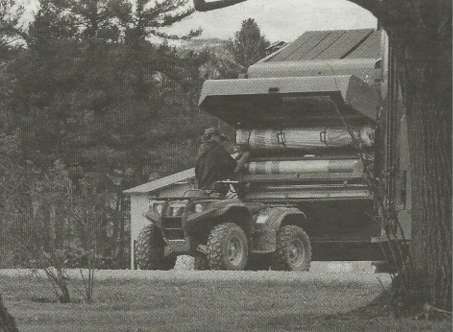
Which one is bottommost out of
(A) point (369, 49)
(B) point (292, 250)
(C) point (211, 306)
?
(C) point (211, 306)

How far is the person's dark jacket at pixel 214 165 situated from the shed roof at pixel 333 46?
57.5 inches

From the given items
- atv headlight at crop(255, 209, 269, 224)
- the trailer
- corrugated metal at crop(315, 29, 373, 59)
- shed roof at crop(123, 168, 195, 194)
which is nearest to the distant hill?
shed roof at crop(123, 168, 195, 194)

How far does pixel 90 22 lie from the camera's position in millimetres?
45000

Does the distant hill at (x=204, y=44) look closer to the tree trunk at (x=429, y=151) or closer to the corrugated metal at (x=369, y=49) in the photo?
the corrugated metal at (x=369, y=49)

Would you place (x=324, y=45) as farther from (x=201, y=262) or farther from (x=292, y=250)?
(x=201, y=262)

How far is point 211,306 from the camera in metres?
11.2

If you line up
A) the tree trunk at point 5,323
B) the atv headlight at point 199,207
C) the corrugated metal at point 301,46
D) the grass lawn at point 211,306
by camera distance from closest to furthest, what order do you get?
the tree trunk at point 5,323, the grass lawn at point 211,306, the atv headlight at point 199,207, the corrugated metal at point 301,46

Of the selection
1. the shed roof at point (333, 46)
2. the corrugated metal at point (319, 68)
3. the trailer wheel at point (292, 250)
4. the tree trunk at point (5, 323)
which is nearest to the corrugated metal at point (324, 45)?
the shed roof at point (333, 46)

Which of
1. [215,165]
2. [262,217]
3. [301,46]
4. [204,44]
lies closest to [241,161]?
[215,165]

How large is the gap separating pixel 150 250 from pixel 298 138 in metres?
2.60

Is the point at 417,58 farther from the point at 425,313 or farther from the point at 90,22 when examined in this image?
the point at 90,22

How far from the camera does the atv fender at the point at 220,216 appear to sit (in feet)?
57.7

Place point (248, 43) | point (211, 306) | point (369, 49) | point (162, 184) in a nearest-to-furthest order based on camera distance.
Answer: point (211, 306), point (369, 49), point (162, 184), point (248, 43)

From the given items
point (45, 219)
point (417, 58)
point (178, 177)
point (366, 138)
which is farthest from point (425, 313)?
point (178, 177)
